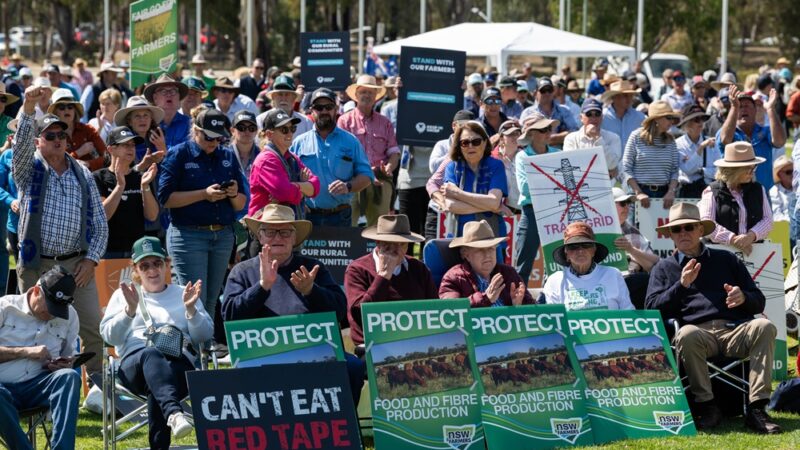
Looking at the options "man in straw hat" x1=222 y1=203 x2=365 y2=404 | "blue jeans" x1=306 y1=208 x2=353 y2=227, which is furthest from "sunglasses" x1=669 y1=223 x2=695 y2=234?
"blue jeans" x1=306 y1=208 x2=353 y2=227

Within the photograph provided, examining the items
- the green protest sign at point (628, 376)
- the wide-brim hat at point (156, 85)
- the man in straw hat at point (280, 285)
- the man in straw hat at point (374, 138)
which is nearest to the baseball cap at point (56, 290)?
the man in straw hat at point (280, 285)

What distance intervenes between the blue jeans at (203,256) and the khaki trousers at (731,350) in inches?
131

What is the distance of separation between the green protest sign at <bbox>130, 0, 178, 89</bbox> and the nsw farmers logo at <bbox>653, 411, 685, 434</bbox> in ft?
24.0

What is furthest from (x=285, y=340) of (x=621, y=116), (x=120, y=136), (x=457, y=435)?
(x=621, y=116)

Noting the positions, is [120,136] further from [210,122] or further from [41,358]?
[41,358]

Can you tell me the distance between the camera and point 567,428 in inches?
305

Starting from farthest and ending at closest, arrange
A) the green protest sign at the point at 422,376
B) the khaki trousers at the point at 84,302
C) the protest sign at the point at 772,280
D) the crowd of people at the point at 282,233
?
1. the protest sign at the point at 772,280
2. the khaki trousers at the point at 84,302
3. the crowd of people at the point at 282,233
4. the green protest sign at the point at 422,376

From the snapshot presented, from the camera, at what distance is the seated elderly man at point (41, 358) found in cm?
699

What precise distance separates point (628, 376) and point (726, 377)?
0.97 meters

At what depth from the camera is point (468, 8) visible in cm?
5797

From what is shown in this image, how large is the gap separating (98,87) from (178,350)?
12156 mm

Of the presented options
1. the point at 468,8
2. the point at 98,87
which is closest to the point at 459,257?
the point at 98,87

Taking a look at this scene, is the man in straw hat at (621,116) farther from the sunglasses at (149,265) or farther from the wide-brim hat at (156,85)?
the sunglasses at (149,265)

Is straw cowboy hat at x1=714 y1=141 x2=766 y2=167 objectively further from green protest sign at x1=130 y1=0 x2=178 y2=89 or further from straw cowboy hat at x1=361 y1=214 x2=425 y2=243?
green protest sign at x1=130 y1=0 x2=178 y2=89
